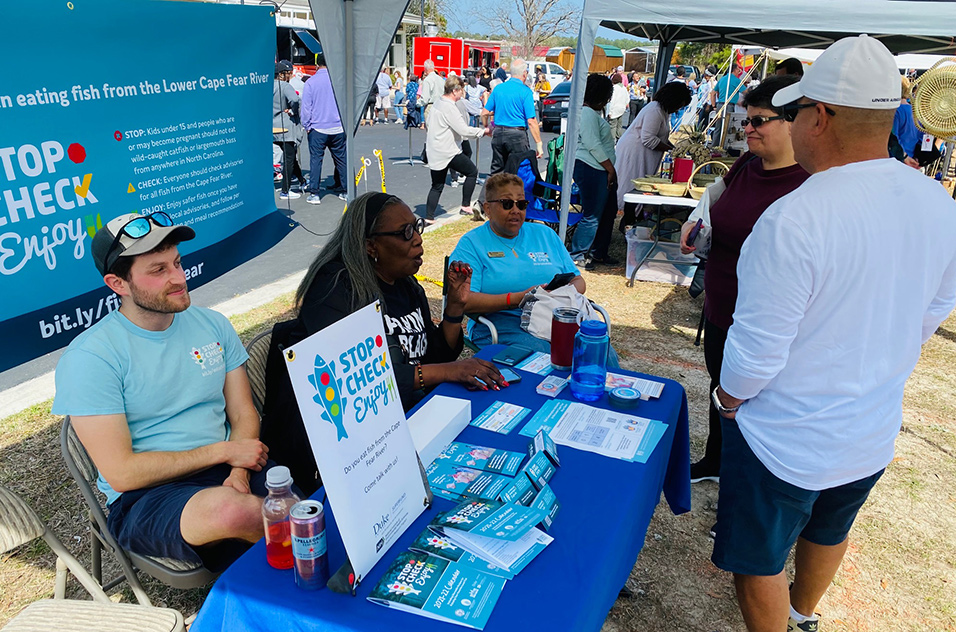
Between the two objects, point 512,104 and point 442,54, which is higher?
point 442,54

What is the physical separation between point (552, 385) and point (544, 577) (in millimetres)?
1002

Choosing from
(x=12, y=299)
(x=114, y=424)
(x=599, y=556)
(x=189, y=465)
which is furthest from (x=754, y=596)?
(x=12, y=299)

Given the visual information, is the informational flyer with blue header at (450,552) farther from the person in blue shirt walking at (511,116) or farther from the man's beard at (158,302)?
the person in blue shirt walking at (511,116)

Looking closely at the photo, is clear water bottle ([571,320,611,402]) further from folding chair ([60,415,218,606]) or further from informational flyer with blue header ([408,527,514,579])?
folding chair ([60,415,218,606])

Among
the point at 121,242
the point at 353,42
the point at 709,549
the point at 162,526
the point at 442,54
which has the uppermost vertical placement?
the point at 442,54

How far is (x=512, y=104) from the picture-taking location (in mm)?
8375

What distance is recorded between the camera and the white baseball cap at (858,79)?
4.78 ft

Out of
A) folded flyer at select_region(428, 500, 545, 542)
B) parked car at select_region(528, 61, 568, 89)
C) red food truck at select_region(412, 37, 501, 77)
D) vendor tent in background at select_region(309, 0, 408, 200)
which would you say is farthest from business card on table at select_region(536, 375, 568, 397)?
parked car at select_region(528, 61, 568, 89)

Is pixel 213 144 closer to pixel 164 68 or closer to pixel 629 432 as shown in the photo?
pixel 164 68

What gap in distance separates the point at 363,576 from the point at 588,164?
5.74m

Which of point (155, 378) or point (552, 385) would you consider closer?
point (155, 378)

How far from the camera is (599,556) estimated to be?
1.41 meters

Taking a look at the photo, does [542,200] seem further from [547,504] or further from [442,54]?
[442,54]

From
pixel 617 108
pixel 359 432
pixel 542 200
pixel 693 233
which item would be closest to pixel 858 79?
pixel 359 432
